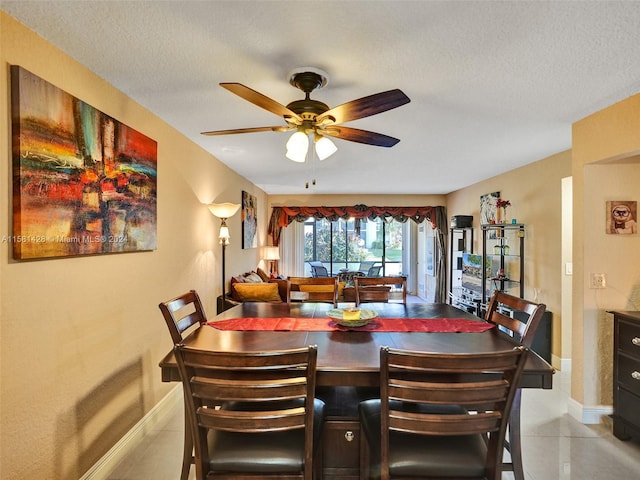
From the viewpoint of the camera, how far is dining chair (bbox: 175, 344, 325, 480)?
4.02ft

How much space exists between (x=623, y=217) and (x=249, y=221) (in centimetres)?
459

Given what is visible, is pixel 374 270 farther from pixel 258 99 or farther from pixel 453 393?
pixel 453 393

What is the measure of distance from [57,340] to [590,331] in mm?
3476

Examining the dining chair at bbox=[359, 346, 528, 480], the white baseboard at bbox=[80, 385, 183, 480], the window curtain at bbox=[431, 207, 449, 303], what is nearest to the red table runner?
the dining chair at bbox=[359, 346, 528, 480]

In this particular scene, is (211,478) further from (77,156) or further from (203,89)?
(203,89)

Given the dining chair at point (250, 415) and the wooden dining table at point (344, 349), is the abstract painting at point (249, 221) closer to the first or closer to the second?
the wooden dining table at point (344, 349)

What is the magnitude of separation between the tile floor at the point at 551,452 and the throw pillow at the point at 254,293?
1714mm

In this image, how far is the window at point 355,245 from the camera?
8.41m

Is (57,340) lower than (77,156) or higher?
lower

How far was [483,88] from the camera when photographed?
217 cm

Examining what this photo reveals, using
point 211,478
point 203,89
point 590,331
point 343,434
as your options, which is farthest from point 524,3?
point 590,331

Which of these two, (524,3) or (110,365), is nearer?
(524,3)

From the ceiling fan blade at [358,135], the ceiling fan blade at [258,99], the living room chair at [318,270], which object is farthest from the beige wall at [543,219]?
the living room chair at [318,270]

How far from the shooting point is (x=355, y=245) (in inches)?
338
